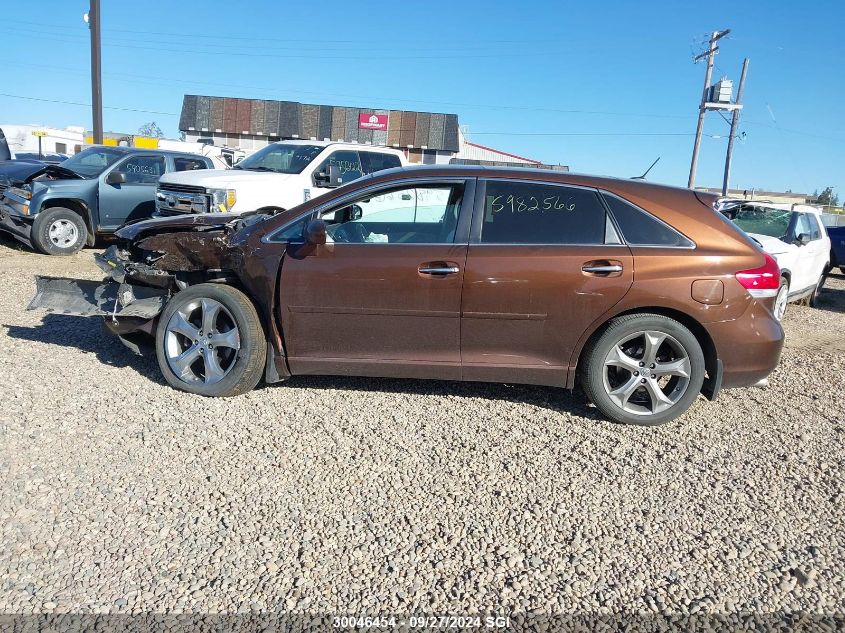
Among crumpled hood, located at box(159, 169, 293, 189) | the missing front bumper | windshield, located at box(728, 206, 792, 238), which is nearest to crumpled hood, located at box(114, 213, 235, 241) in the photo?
the missing front bumper

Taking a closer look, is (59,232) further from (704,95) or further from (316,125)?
(316,125)

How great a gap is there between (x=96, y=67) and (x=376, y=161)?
13546 mm

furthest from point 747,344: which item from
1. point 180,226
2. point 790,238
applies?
point 790,238

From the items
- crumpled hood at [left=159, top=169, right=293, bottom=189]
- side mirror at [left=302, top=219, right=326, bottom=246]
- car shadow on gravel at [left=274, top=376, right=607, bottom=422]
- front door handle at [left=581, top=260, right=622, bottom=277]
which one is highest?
crumpled hood at [left=159, top=169, right=293, bottom=189]

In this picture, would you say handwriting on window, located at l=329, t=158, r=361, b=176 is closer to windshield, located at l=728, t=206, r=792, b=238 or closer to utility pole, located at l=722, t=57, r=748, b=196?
windshield, located at l=728, t=206, r=792, b=238

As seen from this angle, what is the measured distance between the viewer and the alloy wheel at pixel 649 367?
14.8ft

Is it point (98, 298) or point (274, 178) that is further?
point (274, 178)

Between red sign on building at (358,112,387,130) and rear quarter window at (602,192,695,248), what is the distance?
152 feet

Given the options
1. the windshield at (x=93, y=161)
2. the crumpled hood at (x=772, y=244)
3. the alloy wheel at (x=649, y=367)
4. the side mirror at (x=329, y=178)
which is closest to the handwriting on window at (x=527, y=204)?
the alloy wheel at (x=649, y=367)

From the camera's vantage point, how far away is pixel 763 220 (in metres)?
9.77

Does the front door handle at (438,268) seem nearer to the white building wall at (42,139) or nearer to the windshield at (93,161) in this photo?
the windshield at (93,161)

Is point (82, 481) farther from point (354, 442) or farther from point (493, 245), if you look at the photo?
point (493, 245)

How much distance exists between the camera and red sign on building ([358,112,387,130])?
4884 cm

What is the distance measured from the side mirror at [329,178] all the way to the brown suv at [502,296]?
5.08 m
